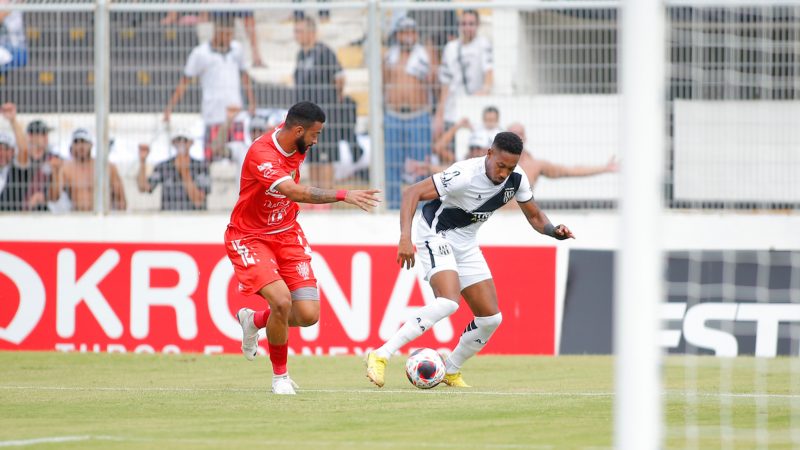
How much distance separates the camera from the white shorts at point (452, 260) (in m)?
11.8

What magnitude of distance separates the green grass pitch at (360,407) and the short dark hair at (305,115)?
221 cm

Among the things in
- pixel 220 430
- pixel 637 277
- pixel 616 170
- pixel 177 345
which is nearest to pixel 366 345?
pixel 177 345

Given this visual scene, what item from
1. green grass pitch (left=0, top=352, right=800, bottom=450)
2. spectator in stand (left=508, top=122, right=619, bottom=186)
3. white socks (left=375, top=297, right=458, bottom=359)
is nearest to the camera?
green grass pitch (left=0, top=352, right=800, bottom=450)

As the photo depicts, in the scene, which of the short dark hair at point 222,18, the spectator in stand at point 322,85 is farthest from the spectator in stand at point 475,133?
the short dark hair at point 222,18

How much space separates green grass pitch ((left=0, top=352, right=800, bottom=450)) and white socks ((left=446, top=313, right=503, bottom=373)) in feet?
1.05

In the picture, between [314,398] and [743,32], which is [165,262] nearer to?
[314,398]

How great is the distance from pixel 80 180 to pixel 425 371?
6967mm

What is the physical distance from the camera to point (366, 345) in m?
15.5

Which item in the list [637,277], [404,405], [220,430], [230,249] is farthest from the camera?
[230,249]

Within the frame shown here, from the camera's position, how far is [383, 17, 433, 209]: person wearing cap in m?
15.9

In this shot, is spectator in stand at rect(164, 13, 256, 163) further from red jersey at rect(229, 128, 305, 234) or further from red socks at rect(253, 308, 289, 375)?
red socks at rect(253, 308, 289, 375)

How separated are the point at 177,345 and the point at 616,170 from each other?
5.64 m

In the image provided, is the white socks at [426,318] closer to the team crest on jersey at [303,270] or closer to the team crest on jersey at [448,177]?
the team crest on jersey at [303,270]

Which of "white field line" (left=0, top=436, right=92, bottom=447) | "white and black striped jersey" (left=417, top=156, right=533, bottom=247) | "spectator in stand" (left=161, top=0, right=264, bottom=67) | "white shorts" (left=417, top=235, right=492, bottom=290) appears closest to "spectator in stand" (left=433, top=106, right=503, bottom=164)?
"spectator in stand" (left=161, top=0, right=264, bottom=67)
